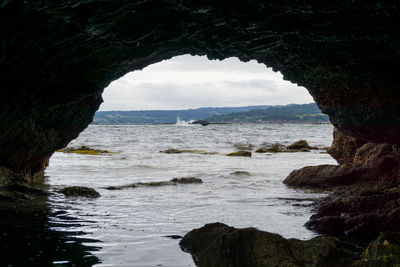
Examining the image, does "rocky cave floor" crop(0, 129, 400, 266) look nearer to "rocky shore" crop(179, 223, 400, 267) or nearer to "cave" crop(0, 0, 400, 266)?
"rocky shore" crop(179, 223, 400, 267)

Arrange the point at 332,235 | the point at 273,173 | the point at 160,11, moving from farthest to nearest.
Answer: the point at 273,173 → the point at 332,235 → the point at 160,11

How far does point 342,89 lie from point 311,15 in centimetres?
277

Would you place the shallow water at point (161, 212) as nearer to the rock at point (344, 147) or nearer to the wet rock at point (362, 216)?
the wet rock at point (362, 216)

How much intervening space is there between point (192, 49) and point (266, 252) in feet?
11.8

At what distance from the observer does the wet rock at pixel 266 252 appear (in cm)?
425

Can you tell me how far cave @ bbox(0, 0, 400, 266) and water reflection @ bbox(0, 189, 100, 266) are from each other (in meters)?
1.80

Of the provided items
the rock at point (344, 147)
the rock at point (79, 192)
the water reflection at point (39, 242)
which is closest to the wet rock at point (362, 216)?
the water reflection at point (39, 242)

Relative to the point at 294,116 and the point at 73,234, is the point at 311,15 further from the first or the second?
the point at 294,116

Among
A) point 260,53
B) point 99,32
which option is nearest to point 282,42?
point 260,53

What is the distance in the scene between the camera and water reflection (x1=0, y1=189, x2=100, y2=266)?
15.5 ft

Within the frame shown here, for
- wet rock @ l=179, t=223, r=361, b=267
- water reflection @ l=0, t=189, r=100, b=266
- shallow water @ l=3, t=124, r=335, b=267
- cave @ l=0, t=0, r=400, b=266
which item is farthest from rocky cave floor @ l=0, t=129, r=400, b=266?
water reflection @ l=0, t=189, r=100, b=266

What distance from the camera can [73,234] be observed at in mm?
5895

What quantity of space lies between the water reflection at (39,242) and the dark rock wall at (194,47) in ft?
5.94

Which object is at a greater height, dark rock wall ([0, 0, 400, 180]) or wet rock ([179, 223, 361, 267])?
dark rock wall ([0, 0, 400, 180])
